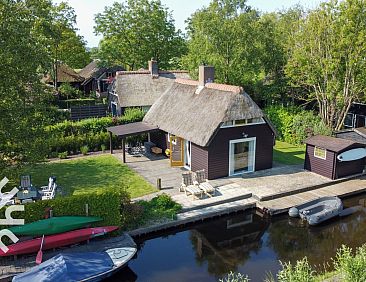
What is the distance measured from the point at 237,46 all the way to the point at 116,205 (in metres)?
20.2

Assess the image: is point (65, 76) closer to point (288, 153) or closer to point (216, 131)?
point (288, 153)

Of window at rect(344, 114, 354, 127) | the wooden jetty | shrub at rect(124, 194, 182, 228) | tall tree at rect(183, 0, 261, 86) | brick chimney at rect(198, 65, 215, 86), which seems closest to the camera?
shrub at rect(124, 194, 182, 228)

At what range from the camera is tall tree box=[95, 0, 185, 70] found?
155 ft

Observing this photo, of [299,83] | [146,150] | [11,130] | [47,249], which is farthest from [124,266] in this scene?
[299,83]

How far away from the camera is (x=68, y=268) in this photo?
36.8ft

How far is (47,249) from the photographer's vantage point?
13469 mm

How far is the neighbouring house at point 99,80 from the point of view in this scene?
47.0 m

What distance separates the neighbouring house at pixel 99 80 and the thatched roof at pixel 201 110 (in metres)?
20.7

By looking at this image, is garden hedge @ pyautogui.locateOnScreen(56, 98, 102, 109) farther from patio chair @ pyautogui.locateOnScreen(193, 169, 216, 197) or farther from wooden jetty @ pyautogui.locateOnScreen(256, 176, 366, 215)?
wooden jetty @ pyautogui.locateOnScreen(256, 176, 366, 215)

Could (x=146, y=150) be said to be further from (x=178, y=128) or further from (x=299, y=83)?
(x=299, y=83)

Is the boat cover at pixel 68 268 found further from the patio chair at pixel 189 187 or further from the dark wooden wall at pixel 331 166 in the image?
the dark wooden wall at pixel 331 166

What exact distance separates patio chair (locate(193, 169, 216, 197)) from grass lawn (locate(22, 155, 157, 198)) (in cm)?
229

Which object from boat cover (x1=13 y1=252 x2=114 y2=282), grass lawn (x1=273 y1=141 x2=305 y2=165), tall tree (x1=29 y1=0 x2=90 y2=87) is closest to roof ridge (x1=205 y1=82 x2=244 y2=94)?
grass lawn (x1=273 y1=141 x2=305 y2=165)

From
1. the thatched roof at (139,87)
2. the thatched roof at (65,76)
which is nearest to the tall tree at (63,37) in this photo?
the thatched roof at (65,76)
